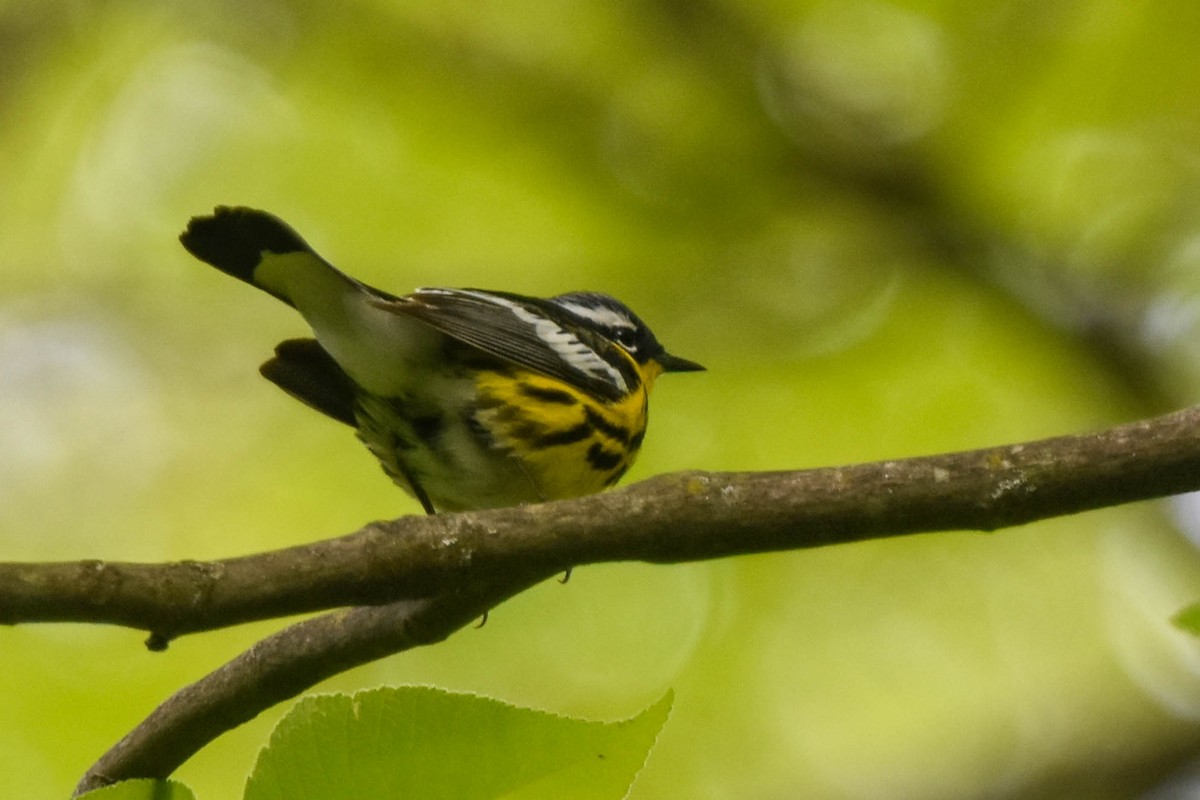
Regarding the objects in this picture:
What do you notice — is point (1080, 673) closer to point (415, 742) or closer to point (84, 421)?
point (84, 421)

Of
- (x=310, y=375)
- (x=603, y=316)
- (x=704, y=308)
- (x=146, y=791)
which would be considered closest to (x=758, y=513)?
(x=146, y=791)

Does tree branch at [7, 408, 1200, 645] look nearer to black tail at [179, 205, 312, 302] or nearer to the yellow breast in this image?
black tail at [179, 205, 312, 302]

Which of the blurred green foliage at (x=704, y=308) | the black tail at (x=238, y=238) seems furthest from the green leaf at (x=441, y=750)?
the blurred green foliage at (x=704, y=308)

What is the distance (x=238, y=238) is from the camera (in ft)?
11.8

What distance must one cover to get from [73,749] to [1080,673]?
162 inches

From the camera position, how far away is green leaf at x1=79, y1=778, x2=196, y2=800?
5.12 ft

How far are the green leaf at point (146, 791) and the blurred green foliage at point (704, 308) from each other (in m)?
3.62

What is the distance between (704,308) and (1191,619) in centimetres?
423

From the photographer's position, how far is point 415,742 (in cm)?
159

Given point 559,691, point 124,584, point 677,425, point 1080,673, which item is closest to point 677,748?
point 559,691

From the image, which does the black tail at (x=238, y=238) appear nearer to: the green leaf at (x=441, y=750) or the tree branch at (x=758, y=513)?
the tree branch at (x=758, y=513)

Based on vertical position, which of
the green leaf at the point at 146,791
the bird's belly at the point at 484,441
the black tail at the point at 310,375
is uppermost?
the green leaf at the point at 146,791

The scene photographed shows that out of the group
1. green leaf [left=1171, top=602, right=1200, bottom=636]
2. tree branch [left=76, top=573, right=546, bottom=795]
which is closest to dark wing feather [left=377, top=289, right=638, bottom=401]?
tree branch [left=76, top=573, right=546, bottom=795]

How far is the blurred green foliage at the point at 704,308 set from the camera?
5207 mm
